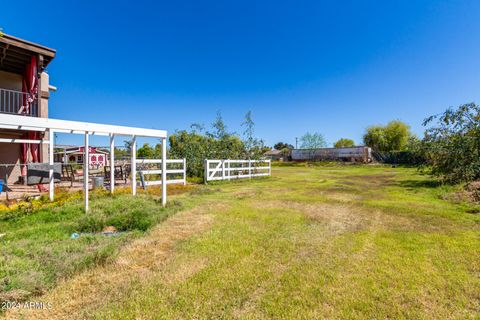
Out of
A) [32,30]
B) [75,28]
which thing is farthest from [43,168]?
→ [75,28]

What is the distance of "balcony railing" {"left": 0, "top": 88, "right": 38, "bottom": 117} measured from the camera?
10156 millimetres

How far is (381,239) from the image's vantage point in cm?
434

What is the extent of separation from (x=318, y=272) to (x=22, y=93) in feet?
42.0

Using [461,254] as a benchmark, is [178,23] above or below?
above

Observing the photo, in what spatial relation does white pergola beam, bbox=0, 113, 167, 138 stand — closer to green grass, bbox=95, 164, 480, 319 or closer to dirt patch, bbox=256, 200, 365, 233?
green grass, bbox=95, 164, 480, 319

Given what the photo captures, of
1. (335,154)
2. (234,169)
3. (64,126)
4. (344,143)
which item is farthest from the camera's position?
(344,143)

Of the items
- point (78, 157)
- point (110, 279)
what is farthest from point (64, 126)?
point (78, 157)

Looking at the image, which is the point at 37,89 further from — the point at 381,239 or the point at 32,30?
the point at 381,239

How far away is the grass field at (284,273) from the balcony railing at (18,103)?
30.0ft

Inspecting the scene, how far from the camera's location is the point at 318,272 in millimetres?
3094

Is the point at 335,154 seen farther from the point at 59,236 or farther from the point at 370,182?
the point at 59,236

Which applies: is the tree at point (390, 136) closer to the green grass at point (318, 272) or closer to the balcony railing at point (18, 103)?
the green grass at point (318, 272)

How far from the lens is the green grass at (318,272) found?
92.6 inches

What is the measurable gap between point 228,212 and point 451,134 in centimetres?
1275
